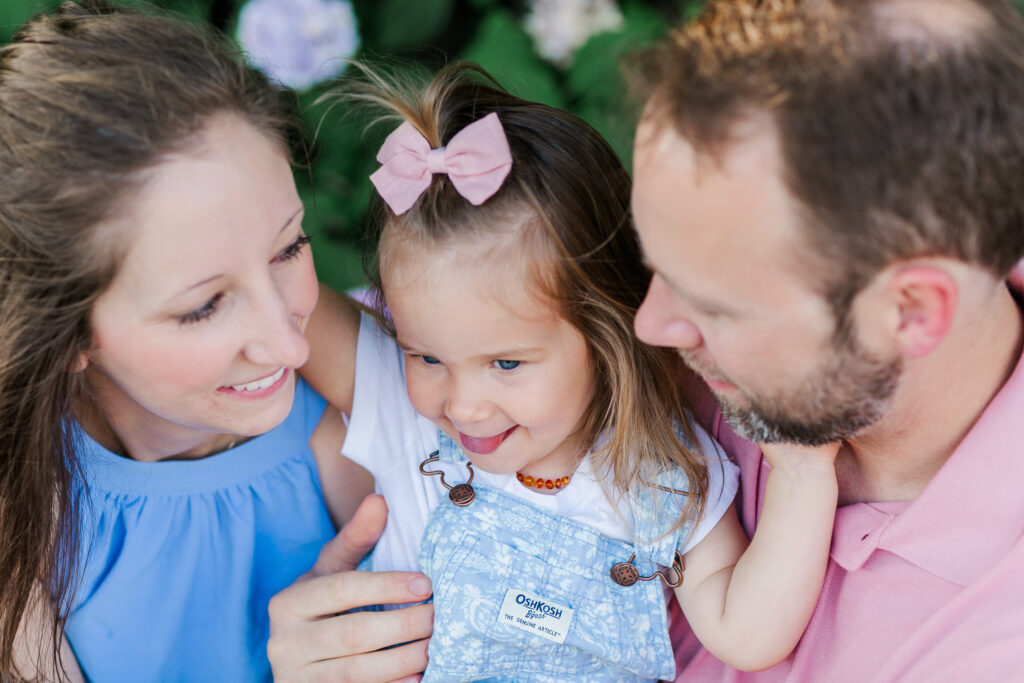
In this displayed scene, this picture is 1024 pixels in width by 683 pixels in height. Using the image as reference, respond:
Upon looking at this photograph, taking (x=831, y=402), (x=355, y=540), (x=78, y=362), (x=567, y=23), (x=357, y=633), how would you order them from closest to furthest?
(x=831, y=402), (x=78, y=362), (x=357, y=633), (x=355, y=540), (x=567, y=23)

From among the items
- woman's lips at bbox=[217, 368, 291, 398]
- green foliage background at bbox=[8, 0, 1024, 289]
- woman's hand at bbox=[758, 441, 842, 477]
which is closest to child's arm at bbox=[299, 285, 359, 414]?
woman's lips at bbox=[217, 368, 291, 398]

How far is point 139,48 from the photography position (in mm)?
1615

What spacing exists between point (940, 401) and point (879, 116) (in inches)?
23.2

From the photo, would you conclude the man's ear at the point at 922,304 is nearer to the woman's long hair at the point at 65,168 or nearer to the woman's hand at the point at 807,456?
the woman's hand at the point at 807,456

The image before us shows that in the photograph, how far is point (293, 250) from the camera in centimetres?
176

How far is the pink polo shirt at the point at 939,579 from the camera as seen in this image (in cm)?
150

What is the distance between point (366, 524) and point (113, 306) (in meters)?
0.72

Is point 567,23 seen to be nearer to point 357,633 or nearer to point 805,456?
point 805,456

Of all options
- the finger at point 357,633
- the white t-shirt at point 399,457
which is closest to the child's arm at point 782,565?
the white t-shirt at point 399,457

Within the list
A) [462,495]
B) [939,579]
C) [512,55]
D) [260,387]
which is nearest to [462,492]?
[462,495]

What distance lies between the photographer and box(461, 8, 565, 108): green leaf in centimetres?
304

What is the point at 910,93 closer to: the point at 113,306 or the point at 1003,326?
the point at 1003,326

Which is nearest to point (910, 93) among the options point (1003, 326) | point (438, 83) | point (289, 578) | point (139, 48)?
point (1003, 326)

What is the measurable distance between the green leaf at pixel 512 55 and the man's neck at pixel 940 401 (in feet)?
5.68
